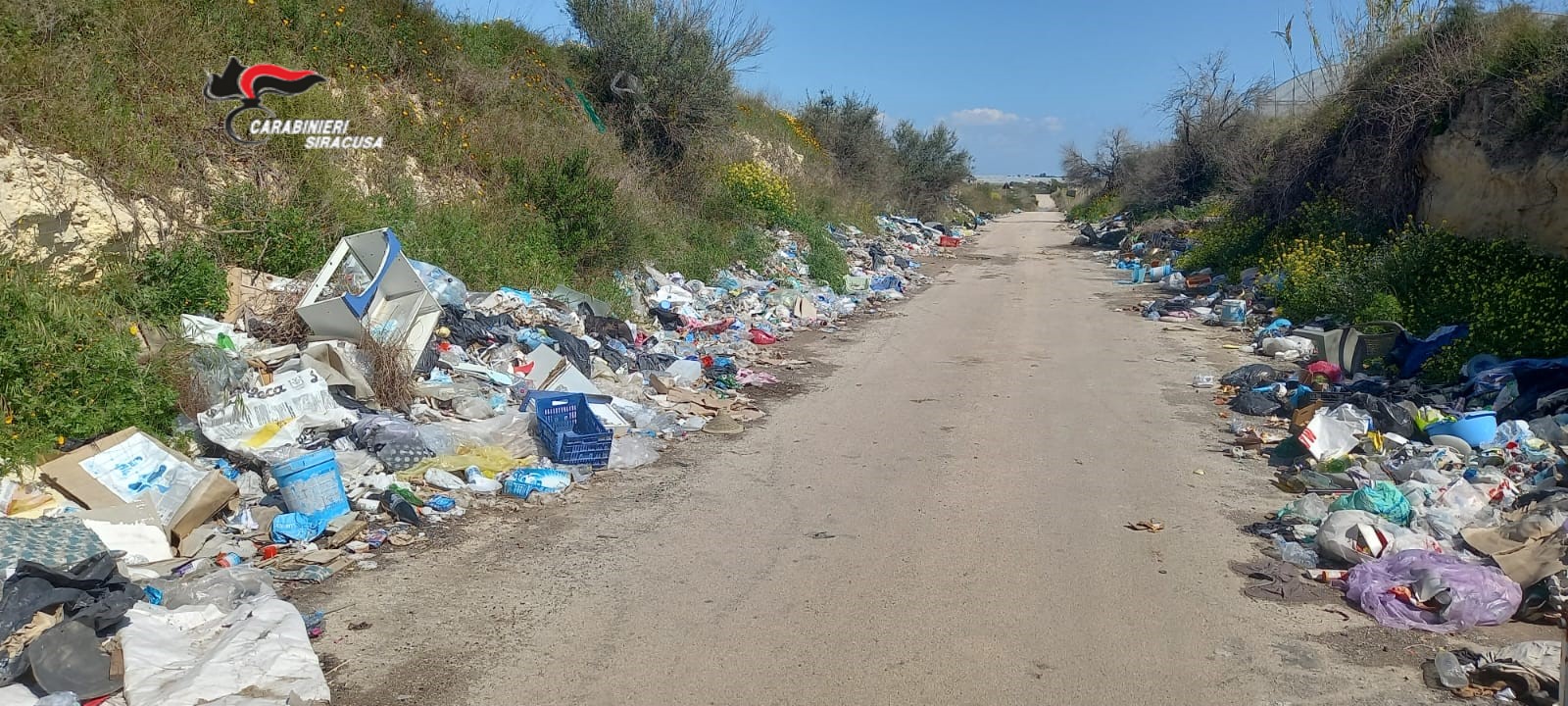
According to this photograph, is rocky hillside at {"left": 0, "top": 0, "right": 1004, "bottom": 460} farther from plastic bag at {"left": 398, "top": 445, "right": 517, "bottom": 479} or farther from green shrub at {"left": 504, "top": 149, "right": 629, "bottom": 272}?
plastic bag at {"left": 398, "top": 445, "right": 517, "bottom": 479}

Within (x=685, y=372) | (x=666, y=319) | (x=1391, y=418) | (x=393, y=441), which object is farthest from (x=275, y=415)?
(x=1391, y=418)

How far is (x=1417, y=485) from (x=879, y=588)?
3.36m

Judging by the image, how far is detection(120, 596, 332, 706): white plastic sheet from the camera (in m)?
3.55

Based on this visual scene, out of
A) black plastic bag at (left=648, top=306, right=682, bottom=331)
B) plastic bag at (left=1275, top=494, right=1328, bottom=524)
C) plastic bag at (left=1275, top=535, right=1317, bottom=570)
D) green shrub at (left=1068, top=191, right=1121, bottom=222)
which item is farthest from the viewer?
green shrub at (left=1068, top=191, right=1121, bottom=222)

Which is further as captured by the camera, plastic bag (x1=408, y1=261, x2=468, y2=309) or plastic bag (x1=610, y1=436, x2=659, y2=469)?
plastic bag (x1=408, y1=261, x2=468, y2=309)

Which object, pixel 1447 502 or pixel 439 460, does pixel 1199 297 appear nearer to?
pixel 1447 502

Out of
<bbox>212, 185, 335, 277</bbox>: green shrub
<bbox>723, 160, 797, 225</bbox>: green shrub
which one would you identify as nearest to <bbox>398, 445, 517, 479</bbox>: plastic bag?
<bbox>212, 185, 335, 277</bbox>: green shrub

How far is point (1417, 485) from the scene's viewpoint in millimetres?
5676

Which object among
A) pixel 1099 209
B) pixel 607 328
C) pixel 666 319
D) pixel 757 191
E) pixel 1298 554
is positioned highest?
pixel 757 191

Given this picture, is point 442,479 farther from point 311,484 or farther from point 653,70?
point 653,70

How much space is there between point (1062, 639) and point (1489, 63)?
11.0 meters

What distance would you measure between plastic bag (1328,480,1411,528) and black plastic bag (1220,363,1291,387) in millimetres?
3608

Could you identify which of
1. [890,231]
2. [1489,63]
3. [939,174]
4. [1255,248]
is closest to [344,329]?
[1489,63]

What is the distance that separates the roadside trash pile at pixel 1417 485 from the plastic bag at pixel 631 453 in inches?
151
